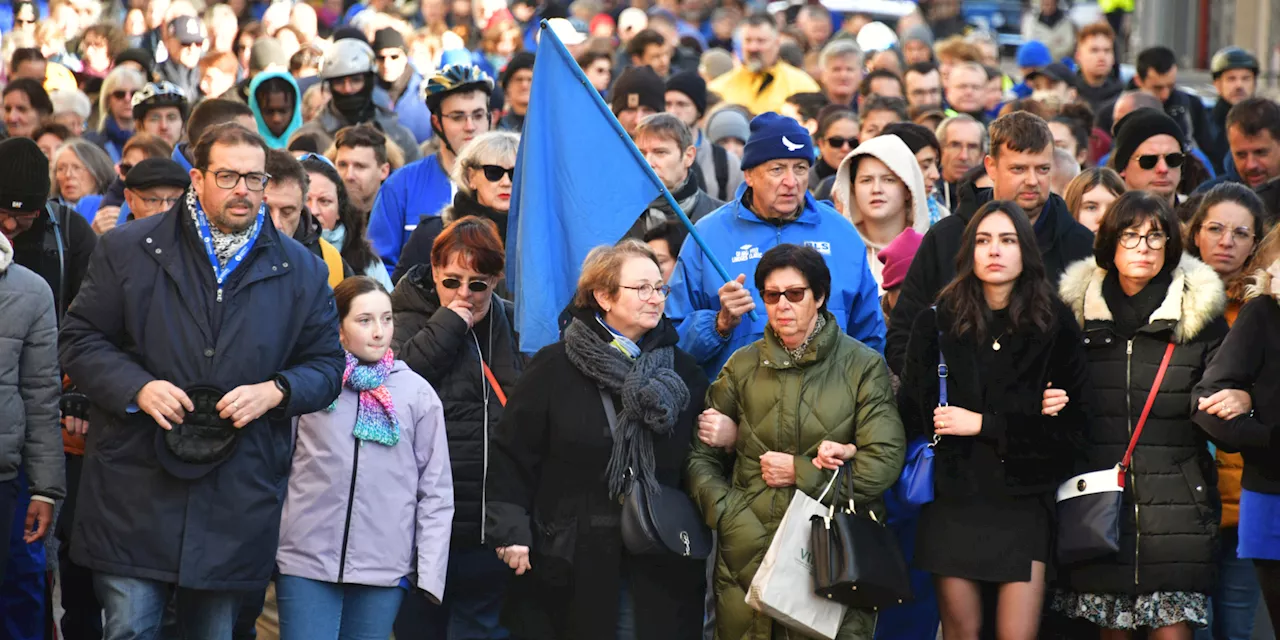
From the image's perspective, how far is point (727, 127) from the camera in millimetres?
12297

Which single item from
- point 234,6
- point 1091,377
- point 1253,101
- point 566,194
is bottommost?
point 1091,377

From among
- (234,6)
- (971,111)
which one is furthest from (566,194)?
(234,6)

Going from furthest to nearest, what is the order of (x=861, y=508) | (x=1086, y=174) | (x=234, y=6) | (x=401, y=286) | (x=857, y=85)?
(x=234, y=6) → (x=857, y=85) → (x=1086, y=174) → (x=401, y=286) → (x=861, y=508)

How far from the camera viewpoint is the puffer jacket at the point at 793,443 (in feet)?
23.0

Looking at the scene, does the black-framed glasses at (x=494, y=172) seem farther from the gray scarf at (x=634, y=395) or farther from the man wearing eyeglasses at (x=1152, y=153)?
the man wearing eyeglasses at (x=1152, y=153)

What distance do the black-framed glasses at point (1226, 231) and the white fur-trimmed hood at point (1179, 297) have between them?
73 centimetres

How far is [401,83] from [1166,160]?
22.3 feet

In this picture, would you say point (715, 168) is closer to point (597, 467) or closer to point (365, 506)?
point (597, 467)

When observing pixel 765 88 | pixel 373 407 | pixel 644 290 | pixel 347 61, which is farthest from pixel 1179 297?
pixel 765 88

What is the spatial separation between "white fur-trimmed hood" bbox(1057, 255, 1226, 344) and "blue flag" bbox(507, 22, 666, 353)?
1.72 metres

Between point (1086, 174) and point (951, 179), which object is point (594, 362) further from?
point (951, 179)

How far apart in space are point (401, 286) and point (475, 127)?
8.11 feet

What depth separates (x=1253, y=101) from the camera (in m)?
10.3

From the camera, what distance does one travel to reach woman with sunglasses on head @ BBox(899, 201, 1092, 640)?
22.8 feet
